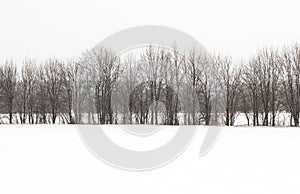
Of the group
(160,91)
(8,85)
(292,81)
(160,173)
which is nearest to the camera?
(160,173)

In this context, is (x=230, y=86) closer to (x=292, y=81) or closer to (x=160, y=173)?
(x=292, y=81)

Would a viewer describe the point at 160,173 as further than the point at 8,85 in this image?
No

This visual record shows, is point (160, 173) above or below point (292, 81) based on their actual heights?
below

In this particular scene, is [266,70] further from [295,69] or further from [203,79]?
[203,79]

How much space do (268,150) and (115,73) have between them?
15.6 m

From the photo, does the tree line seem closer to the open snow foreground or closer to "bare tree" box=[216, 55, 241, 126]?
"bare tree" box=[216, 55, 241, 126]

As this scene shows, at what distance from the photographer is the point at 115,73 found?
73.8 feet

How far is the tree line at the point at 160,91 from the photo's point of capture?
64.5 ft

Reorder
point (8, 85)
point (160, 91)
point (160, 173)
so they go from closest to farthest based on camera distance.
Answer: point (160, 173) < point (160, 91) < point (8, 85)

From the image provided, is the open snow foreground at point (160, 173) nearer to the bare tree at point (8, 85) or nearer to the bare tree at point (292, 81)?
the bare tree at point (292, 81)

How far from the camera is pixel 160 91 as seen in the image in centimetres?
2206

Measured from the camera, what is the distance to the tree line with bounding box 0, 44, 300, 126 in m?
19.7

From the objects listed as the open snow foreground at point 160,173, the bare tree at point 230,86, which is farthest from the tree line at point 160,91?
the open snow foreground at point 160,173

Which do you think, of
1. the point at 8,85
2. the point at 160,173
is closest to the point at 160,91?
the point at 8,85
